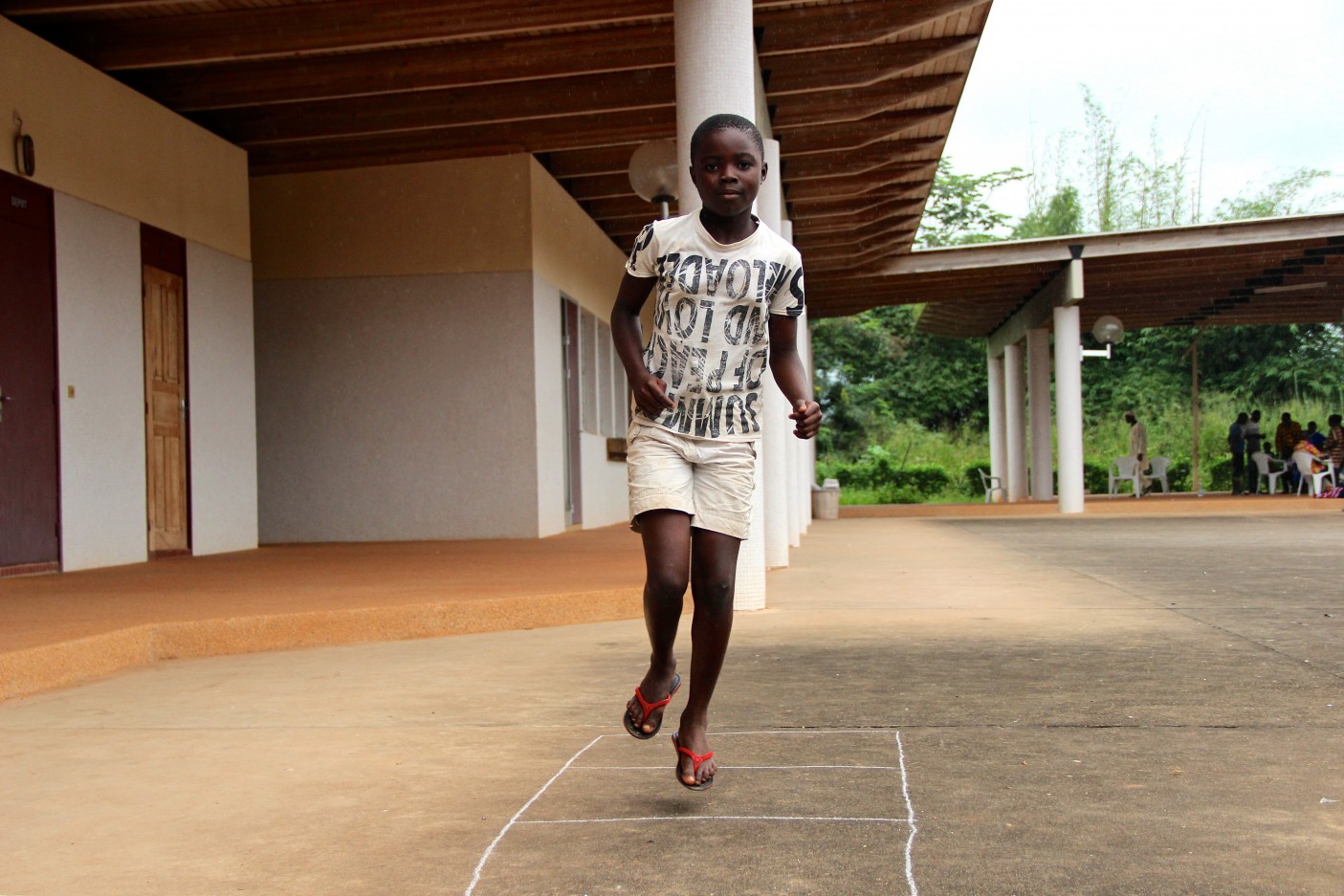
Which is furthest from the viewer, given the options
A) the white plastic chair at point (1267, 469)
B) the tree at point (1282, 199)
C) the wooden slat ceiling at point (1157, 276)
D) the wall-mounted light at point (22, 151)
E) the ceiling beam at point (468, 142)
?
the tree at point (1282, 199)

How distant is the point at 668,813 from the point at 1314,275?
2037cm

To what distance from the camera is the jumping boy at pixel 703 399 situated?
10.6 feet

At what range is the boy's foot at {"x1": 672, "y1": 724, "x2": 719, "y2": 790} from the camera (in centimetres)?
315

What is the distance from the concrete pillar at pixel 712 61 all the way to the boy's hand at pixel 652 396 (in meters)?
4.05

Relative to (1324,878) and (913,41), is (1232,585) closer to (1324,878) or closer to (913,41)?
(913,41)

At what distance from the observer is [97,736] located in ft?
13.8

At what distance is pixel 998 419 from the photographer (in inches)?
1105

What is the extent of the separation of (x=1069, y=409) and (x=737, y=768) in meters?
17.0

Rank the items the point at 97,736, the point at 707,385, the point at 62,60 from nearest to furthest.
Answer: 1. the point at 707,385
2. the point at 97,736
3. the point at 62,60

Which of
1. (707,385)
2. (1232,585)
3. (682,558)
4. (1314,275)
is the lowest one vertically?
(1232,585)

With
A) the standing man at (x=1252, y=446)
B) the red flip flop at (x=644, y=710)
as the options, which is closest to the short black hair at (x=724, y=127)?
the red flip flop at (x=644, y=710)

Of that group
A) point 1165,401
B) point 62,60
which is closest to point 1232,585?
point 62,60

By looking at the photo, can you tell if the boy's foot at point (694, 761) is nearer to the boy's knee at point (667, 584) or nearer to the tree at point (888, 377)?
the boy's knee at point (667, 584)

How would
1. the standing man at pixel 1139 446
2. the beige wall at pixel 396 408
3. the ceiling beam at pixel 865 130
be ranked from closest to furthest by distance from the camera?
the ceiling beam at pixel 865 130, the beige wall at pixel 396 408, the standing man at pixel 1139 446
